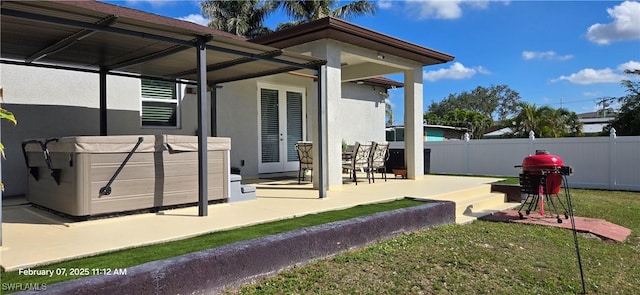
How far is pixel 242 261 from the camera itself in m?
3.69

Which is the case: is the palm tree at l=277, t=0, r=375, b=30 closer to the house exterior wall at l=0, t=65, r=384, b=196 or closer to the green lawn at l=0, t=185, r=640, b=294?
the house exterior wall at l=0, t=65, r=384, b=196

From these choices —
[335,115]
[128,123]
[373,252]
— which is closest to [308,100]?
[335,115]

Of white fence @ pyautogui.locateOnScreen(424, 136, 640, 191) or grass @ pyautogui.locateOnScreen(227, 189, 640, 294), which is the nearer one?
grass @ pyautogui.locateOnScreen(227, 189, 640, 294)

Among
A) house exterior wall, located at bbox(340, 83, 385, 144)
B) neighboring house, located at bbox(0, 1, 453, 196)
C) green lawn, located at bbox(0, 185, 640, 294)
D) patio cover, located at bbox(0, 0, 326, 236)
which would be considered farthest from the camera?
house exterior wall, located at bbox(340, 83, 385, 144)

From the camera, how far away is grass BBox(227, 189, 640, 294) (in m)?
3.85

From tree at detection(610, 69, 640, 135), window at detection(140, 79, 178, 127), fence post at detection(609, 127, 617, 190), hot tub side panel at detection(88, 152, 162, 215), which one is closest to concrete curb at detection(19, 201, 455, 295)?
hot tub side panel at detection(88, 152, 162, 215)

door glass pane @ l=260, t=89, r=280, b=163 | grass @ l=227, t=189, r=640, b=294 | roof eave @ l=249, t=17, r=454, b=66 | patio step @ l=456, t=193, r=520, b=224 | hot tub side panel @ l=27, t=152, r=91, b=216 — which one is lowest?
grass @ l=227, t=189, r=640, b=294

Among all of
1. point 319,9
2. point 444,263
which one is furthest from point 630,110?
point 444,263

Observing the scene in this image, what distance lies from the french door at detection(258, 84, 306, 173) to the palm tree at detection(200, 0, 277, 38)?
1846 centimetres

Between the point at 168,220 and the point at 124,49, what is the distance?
2.74 m

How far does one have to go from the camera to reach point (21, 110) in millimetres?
7105

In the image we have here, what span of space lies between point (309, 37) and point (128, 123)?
13.1 feet

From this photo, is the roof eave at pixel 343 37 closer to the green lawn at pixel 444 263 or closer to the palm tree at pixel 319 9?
the green lawn at pixel 444 263

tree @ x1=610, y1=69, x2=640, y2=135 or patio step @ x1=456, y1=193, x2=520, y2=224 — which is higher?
tree @ x1=610, y1=69, x2=640, y2=135
